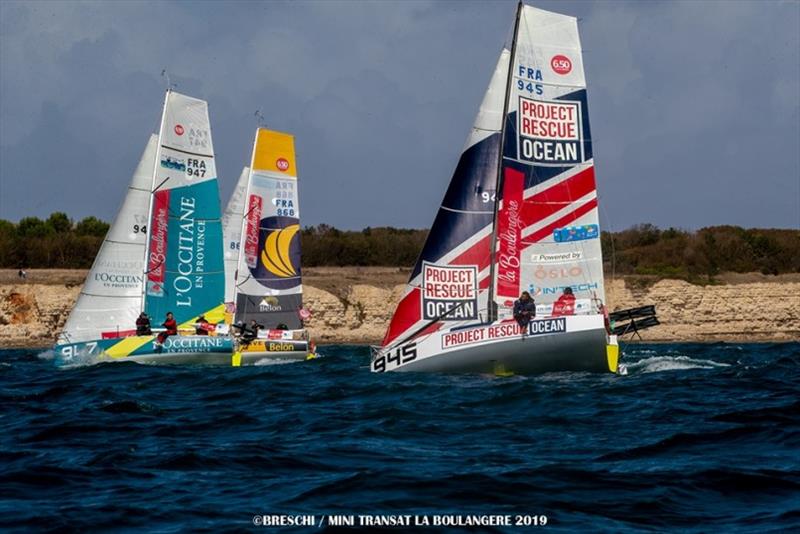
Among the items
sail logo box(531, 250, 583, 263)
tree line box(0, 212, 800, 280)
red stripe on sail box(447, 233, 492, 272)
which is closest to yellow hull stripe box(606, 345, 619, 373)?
sail logo box(531, 250, 583, 263)

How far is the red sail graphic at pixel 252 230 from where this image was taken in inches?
1636

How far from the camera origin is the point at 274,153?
42.7 m

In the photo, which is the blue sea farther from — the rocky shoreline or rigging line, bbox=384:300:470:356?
the rocky shoreline

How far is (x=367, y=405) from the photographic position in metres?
21.1

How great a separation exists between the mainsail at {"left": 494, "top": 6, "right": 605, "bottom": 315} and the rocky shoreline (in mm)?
33830

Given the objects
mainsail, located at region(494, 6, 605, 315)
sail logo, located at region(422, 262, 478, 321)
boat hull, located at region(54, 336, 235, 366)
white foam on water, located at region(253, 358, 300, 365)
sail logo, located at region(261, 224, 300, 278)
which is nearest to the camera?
mainsail, located at region(494, 6, 605, 315)

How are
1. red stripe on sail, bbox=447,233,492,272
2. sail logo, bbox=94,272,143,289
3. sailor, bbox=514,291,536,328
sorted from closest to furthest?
1. sailor, bbox=514,291,536,328
2. red stripe on sail, bbox=447,233,492,272
3. sail logo, bbox=94,272,143,289

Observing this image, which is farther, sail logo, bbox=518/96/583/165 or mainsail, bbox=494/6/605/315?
sail logo, bbox=518/96/583/165

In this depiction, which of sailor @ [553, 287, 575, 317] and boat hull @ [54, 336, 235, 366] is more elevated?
sailor @ [553, 287, 575, 317]

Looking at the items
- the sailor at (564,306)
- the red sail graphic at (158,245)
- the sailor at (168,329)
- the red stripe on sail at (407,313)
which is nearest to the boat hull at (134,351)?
the sailor at (168,329)

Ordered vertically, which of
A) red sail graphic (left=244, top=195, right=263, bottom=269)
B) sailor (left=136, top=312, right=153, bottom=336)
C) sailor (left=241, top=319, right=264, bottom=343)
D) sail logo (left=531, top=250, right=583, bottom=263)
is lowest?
sailor (left=241, top=319, right=264, bottom=343)

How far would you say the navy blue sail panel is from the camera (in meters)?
28.5

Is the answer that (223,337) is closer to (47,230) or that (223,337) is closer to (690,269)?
(690,269)

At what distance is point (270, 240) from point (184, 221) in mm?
5028
